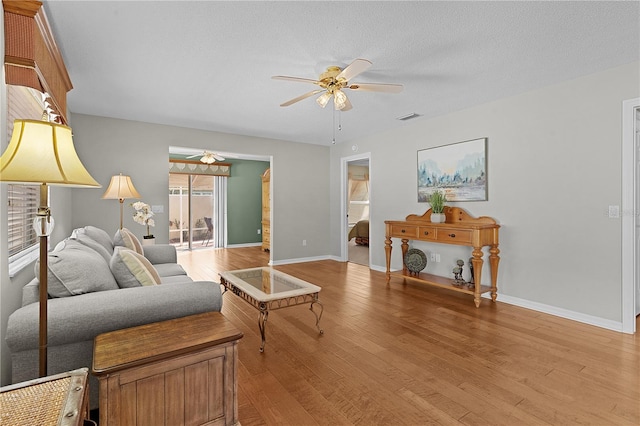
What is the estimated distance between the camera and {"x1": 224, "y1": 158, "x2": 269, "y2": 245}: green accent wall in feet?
27.9

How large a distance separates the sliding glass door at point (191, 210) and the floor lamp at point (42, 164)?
709 cm

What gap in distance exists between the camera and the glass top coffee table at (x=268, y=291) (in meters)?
2.47

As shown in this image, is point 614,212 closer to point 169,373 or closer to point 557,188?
point 557,188

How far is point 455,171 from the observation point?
4.20 meters

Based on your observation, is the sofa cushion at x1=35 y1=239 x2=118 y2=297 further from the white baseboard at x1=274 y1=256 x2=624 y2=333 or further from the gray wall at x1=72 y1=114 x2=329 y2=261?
the white baseboard at x1=274 y1=256 x2=624 y2=333

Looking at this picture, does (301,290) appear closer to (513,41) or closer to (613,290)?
(513,41)

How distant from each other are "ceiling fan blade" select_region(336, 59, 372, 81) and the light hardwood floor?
7.31 ft

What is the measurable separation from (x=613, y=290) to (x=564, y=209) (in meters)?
0.85

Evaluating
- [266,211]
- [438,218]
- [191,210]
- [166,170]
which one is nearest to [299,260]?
[266,211]

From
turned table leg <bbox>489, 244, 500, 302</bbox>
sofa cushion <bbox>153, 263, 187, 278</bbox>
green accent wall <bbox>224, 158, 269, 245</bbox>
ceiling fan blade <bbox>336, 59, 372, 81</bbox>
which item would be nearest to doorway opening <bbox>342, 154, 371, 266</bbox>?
green accent wall <bbox>224, 158, 269, 245</bbox>

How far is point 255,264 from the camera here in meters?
6.04

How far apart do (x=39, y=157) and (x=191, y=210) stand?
7.43 m

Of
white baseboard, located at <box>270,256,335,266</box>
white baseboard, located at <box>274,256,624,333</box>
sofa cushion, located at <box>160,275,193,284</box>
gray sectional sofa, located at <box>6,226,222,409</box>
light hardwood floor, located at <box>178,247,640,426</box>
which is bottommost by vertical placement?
light hardwood floor, located at <box>178,247,640,426</box>

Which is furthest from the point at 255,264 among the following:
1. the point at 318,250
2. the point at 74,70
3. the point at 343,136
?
the point at 74,70
